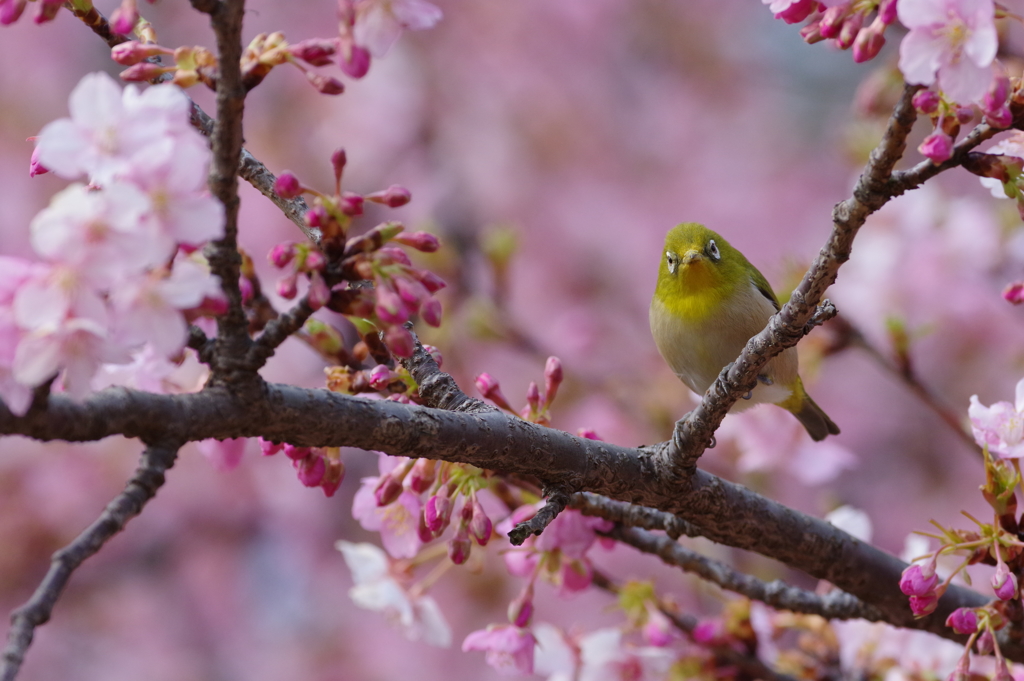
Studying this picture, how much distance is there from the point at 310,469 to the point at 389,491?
235 millimetres

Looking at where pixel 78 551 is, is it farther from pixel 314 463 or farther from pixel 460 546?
pixel 460 546

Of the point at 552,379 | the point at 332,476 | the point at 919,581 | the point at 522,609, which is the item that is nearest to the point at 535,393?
the point at 552,379

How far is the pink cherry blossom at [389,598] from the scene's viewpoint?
7.59 ft

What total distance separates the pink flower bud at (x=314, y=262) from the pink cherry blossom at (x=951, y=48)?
863mm

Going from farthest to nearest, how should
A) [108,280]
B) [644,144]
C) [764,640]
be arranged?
[644,144] < [764,640] < [108,280]

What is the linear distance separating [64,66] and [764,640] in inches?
284

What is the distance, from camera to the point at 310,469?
1.65 m

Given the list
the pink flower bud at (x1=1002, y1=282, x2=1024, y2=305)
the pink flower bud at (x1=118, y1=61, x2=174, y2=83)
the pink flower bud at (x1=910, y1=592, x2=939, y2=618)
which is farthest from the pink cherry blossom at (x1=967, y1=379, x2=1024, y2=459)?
the pink flower bud at (x1=118, y1=61, x2=174, y2=83)

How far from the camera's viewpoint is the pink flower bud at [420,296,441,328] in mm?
1346

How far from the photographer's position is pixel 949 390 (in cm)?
604

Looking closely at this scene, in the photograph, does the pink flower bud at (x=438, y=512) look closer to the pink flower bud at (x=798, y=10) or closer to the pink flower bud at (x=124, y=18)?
the pink flower bud at (x=124, y=18)

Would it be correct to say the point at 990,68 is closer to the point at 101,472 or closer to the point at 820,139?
the point at 101,472

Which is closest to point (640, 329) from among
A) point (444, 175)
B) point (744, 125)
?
point (444, 175)

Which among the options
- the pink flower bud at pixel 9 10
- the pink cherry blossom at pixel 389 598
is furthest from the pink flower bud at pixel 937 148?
the pink cherry blossom at pixel 389 598
